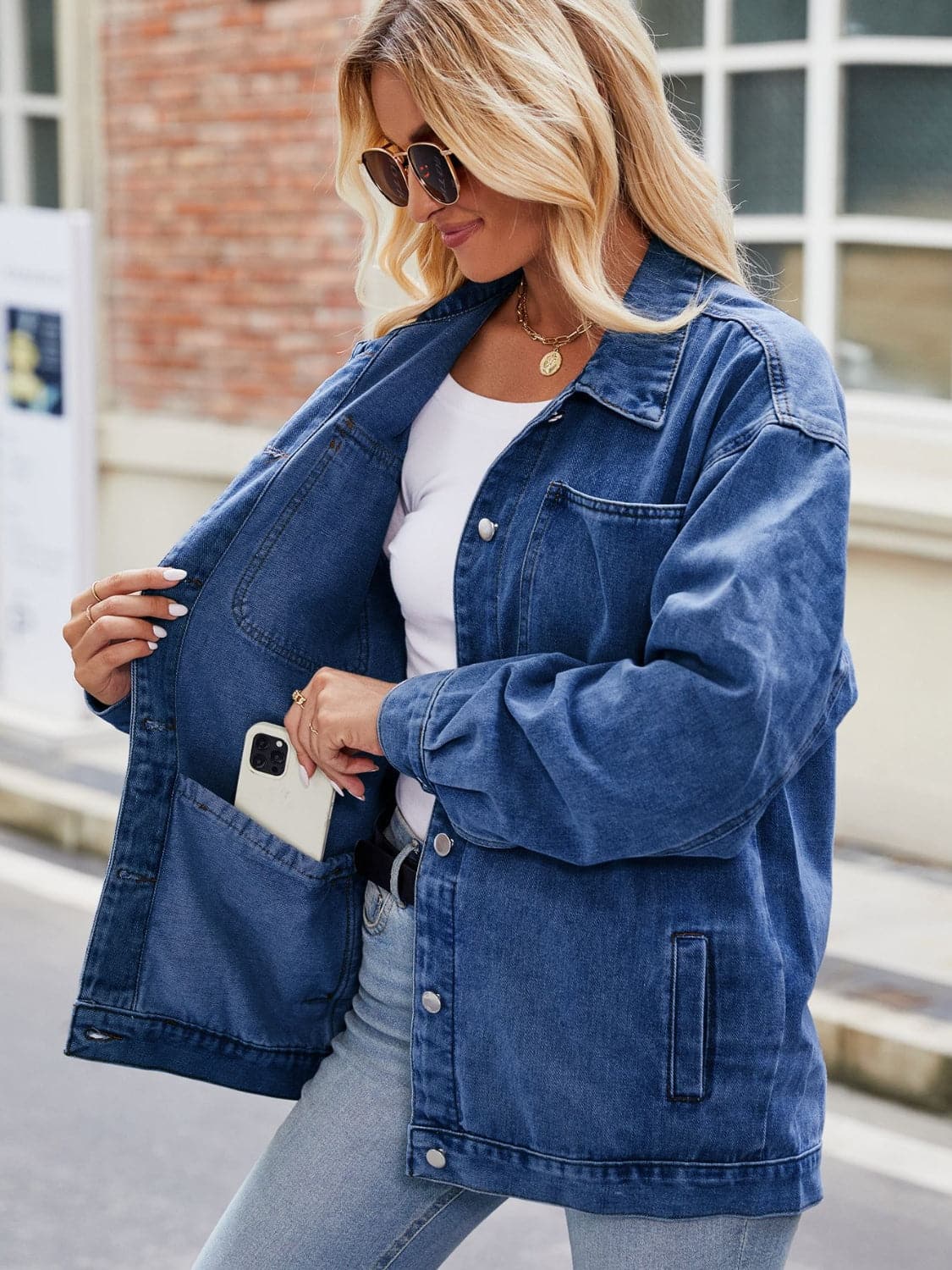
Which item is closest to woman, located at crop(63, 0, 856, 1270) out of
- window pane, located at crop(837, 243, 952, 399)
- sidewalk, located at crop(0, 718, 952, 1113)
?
sidewalk, located at crop(0, 718, 952, 1113)

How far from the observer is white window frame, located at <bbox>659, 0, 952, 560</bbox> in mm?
5621

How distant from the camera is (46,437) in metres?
6.90

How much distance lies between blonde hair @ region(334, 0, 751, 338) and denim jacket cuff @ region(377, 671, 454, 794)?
382mm

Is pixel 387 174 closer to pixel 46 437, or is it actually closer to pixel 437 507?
pixel 437 507

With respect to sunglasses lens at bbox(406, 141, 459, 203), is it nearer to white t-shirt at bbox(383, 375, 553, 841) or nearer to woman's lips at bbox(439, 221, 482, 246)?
woman's lips at bbox(439, 221, 482, 246)

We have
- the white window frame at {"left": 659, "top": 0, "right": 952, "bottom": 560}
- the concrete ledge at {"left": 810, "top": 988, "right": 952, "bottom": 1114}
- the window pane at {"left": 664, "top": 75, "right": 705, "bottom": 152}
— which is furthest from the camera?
the window pane at {"left": 664, "top": 75, "right": 705, "bottom": 152}

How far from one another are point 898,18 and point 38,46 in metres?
4.89

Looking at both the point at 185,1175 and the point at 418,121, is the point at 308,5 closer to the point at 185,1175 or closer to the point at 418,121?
the point at 185,1175

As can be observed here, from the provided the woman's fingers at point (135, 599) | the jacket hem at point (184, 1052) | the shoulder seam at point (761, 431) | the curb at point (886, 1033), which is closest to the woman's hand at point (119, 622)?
the woman's fingers at point (135, 599)

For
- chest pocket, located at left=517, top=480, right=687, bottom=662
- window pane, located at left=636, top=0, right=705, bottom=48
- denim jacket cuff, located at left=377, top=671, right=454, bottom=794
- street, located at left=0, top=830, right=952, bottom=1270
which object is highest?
window pane, located at left=636, top=0, right=705, bottom=48

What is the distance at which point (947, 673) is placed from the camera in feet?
18.2

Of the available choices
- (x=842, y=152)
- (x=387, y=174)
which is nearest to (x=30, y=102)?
(x=842, y=152)

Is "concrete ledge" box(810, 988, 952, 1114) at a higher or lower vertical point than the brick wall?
lower

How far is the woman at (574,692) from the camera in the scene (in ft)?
4.86
